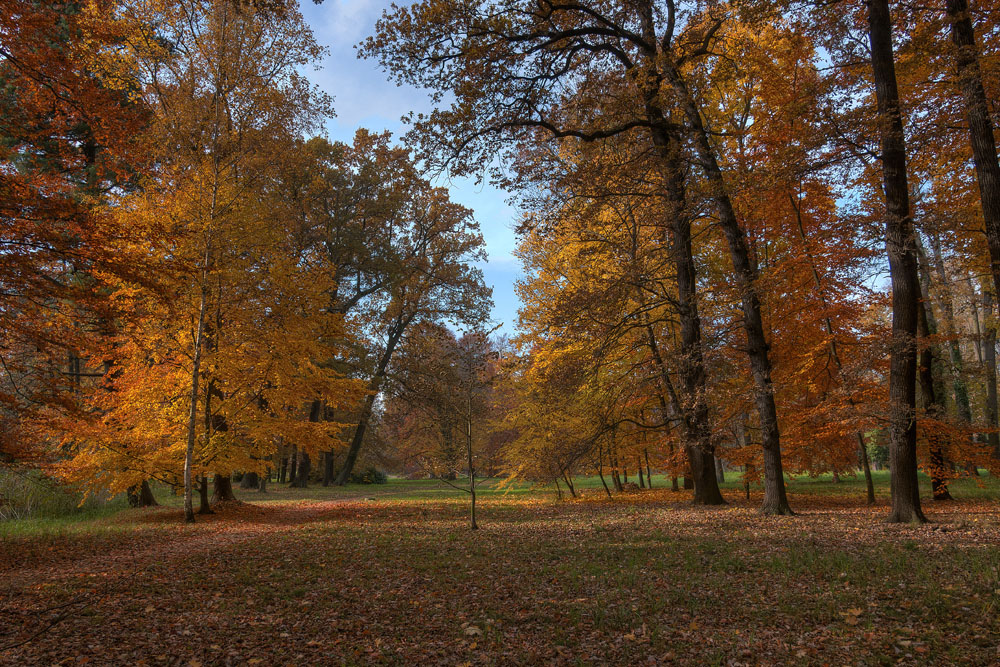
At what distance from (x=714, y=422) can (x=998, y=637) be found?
27.5 feet

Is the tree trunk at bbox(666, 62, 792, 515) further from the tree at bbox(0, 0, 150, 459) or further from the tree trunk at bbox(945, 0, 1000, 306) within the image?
the tree at bbox(0, 0, 150, 459)

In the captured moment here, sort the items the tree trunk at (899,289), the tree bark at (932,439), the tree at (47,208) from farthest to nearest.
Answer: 1. the tree bark at (932,439)
2. the tree trunk at (899,289)
3. the tree at (47,208)

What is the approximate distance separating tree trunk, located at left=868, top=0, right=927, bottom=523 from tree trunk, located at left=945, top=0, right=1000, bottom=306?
102 centimetres

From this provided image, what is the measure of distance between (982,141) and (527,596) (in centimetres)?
858

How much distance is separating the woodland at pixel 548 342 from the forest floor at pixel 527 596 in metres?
0.05

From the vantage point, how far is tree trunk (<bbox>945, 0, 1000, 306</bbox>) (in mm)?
6980

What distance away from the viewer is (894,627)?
4133 mm

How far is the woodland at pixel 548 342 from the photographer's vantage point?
493cm

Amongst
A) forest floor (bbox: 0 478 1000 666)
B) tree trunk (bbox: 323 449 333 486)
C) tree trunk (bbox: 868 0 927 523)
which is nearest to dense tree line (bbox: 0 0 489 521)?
forest floor (bbox: 0 478 1000 666)

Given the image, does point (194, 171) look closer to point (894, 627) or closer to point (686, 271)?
point (686, 271)

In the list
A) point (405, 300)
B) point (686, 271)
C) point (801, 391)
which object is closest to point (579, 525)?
point (686, 271)

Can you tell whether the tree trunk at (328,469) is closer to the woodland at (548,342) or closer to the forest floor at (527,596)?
the woodland at (548,342)

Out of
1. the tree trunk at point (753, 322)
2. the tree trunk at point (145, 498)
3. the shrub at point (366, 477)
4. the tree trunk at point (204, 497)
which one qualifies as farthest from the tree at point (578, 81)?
the shrub at point (366, 477)

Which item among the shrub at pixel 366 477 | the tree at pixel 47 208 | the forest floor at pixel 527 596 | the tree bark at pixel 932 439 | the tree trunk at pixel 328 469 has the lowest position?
the shrub at pixel 366 477
